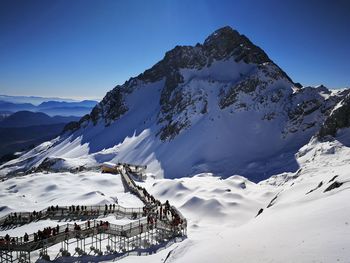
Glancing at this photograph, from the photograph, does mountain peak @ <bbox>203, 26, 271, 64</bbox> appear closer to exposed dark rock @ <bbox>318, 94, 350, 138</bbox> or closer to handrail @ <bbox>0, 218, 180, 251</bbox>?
exposed dark rock @ <bbox>318, 94, 350, 138</bbox>

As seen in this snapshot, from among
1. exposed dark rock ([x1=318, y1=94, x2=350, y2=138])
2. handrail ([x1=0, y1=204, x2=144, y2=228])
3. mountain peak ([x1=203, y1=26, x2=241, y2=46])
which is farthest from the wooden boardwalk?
mountain peak ([x1=203, y1=26, x2=241, y2=46])

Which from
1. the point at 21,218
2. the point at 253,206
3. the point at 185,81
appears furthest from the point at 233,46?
the point at 21,218

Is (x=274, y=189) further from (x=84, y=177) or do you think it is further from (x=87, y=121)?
(x=87, y=121)

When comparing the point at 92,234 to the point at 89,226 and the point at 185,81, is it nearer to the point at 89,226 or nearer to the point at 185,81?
the point at 89,226

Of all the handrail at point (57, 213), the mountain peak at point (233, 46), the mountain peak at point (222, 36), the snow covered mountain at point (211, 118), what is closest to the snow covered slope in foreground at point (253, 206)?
the handrail at point (57, 213)

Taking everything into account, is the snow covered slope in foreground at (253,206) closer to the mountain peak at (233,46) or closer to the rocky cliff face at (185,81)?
the rocky cliff face at (185,81)

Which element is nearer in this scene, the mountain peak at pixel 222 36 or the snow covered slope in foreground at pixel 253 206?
the snow covered slope in foreground at pixel 253 206

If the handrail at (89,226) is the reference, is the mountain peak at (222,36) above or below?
above
